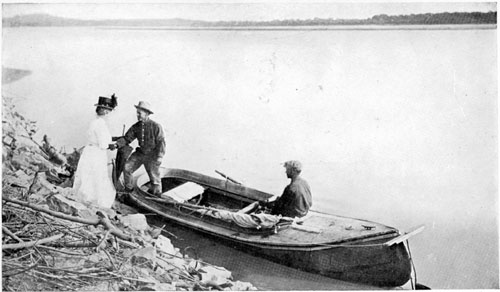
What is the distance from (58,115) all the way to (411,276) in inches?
90.6

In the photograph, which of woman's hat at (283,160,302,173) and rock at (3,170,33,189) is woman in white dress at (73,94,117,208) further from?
woman's hat at (283,160,302,173)

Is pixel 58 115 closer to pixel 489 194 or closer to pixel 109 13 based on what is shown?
pixel 109 13

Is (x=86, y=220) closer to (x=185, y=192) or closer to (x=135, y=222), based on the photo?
(x=135, y=222)

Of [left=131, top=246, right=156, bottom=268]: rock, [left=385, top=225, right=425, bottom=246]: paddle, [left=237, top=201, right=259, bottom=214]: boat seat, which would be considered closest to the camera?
[left=385, top=225, right=425, bottom=246]: paddle

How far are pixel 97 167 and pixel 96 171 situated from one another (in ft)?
0.08

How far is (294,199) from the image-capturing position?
3.99 m

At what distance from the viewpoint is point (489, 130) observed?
414cm

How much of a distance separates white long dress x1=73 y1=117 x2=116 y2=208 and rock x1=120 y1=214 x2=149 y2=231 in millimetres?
140

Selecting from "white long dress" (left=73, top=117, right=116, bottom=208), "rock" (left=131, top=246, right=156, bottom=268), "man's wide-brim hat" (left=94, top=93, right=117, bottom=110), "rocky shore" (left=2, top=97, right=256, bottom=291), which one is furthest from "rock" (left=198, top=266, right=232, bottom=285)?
"man's wide-brim hat" (left=94, top=93, right=117, bottom=110)

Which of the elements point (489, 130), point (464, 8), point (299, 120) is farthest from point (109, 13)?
point (489, 130)

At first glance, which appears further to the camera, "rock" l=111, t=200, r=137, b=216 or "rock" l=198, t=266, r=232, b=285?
"rock" l=111, t=200, r=137, b=216

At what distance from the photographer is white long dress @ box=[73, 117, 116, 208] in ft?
13.3

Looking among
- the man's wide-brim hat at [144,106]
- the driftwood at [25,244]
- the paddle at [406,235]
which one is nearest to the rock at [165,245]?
the driftwood at [25,244]

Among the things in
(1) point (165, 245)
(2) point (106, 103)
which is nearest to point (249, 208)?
(1) point (165, 245)
